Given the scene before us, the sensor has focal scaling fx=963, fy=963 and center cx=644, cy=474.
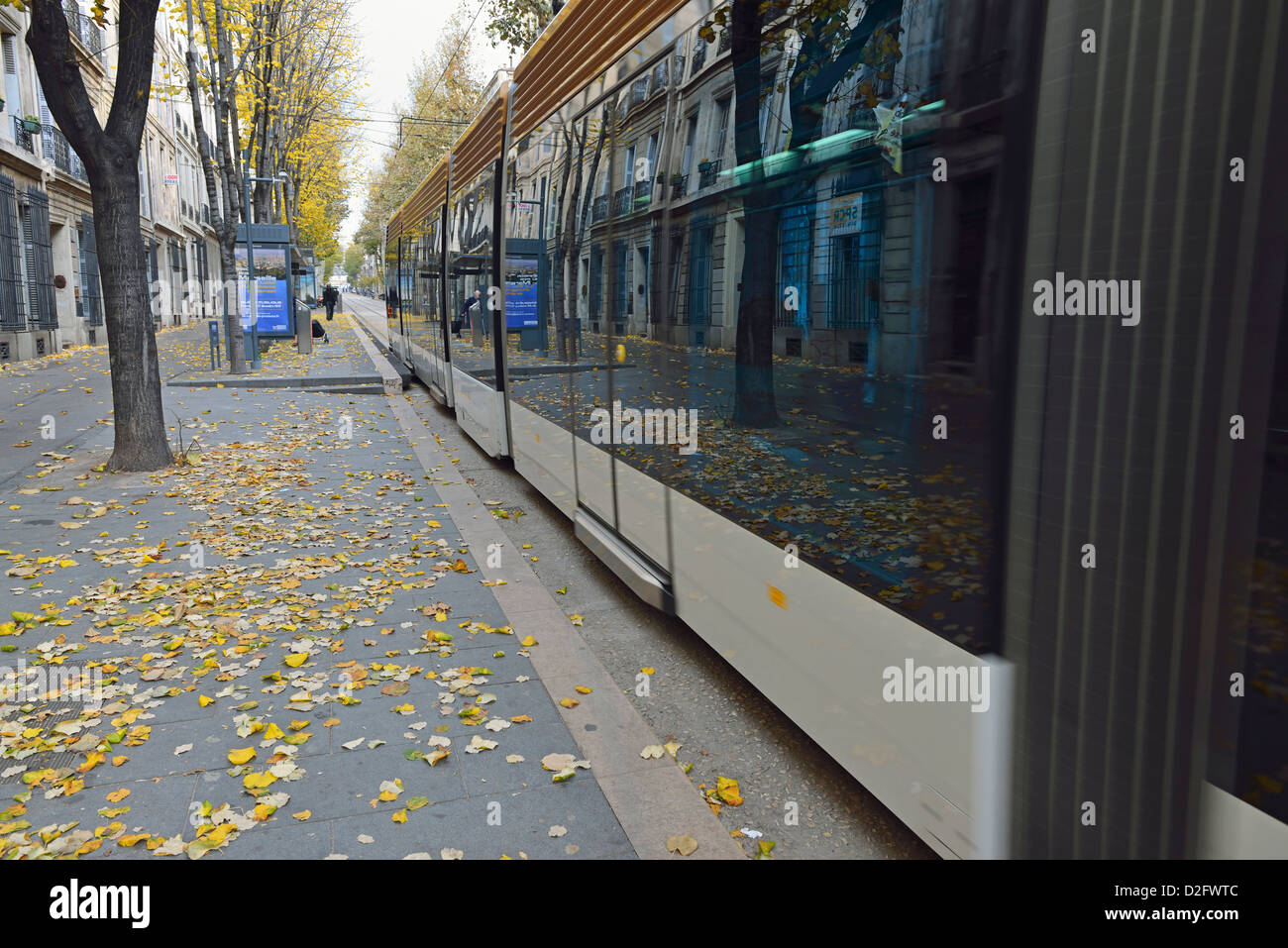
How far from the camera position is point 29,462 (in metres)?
9.95

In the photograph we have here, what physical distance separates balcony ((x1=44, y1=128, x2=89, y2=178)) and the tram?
2754 centimetres

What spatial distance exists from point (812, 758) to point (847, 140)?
240cm

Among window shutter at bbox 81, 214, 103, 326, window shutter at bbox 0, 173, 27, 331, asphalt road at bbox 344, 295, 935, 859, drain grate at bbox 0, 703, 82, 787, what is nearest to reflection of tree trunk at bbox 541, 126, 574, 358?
asphalt road at bbox 344, 295, 935, 859

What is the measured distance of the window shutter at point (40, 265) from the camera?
2469 centimetres

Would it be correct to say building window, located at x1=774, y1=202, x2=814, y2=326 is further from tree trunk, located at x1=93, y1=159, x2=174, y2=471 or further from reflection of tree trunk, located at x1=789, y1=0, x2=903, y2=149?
tree trunk, located at x1=93, y1=159, x2=174, y2=471

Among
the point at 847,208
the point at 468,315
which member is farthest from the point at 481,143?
the point at 847,208

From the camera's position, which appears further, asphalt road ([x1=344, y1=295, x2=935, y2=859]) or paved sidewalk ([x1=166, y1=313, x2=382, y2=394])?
paved sidewalk ([x1=166, y1=313, x2=382, y2=394])

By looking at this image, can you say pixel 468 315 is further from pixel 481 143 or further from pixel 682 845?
pixel 682 845

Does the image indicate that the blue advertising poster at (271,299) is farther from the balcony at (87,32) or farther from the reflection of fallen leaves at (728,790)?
the reflection of fallen leaves at (728,790)

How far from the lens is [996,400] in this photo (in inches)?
93.7

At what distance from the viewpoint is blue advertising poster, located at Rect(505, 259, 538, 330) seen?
25.1 feet
